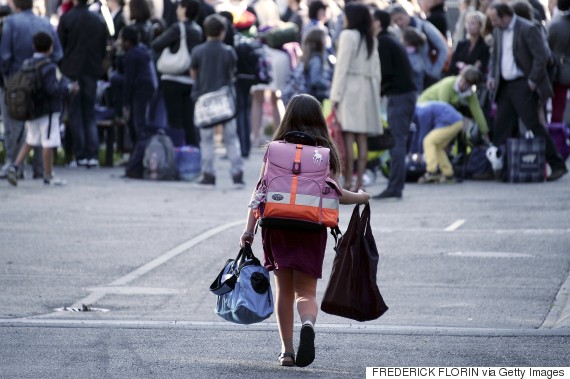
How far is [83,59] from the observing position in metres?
20.0

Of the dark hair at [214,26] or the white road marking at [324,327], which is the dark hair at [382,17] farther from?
the white road marking at [324,327]

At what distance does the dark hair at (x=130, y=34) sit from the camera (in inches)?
789

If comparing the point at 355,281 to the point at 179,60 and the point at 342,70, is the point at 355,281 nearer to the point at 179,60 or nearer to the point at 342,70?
the point at 342,70

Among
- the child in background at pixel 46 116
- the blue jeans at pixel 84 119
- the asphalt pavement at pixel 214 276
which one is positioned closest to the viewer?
the asphalt pavement at pixel 214 276

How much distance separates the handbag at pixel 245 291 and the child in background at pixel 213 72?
10.2m

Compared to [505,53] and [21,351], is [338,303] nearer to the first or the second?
[21,351]

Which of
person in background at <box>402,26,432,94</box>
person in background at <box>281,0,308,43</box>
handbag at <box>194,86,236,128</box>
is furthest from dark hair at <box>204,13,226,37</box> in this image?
person in background at <box>281,0,308,43</box>

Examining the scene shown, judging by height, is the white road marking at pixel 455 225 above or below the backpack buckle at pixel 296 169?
below

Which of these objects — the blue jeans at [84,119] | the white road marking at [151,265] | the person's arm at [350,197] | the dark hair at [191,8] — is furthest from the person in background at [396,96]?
the person's arm at [350,197]

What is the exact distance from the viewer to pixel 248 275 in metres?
7.67

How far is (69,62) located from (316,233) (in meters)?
12.9

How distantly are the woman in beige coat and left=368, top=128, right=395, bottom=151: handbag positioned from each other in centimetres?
8

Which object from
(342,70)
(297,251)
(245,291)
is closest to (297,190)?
(297,251)

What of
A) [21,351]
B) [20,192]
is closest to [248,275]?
[21,351]
